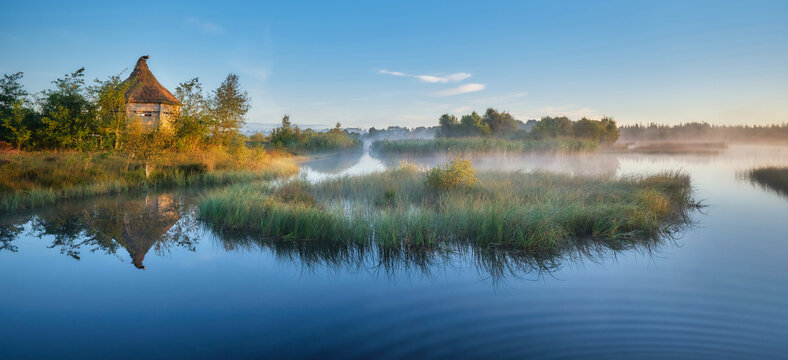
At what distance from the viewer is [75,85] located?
1587 cm

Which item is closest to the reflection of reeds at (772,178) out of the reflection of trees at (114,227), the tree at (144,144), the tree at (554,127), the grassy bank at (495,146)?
the grassy bank at (495,146)

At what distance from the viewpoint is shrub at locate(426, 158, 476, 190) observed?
9.96 meters

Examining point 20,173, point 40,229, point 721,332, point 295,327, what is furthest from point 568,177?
point 20,173

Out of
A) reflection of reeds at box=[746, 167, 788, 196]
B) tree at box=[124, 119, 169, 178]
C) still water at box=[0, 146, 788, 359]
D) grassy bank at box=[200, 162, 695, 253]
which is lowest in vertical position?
still water at box=[0, 146, 788, 359]

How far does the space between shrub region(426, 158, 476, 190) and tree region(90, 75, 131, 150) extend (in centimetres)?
1282

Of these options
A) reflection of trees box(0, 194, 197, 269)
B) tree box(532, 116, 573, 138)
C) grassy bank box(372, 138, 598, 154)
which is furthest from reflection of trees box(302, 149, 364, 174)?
tree box(532, 116, 573, 138)

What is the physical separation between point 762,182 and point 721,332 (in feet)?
56.5

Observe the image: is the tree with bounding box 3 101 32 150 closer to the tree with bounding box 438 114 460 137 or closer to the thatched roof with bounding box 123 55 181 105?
the thatched roof with bounding box 123 55 181 105

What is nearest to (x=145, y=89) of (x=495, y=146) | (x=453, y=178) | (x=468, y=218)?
(x=453, y=178)

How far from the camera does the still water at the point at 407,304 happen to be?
318cm

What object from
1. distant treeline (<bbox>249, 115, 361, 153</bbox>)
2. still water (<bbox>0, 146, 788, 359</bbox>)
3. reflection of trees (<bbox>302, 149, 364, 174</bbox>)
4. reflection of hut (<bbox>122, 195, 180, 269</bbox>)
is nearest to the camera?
still water (<bbox>0, 146, 788, 359</bbox>)

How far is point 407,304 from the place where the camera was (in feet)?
13.1

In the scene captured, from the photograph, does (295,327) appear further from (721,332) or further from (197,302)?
(721,332)

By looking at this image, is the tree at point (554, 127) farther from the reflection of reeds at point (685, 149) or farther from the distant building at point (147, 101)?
the distant building at point (147, 101)
